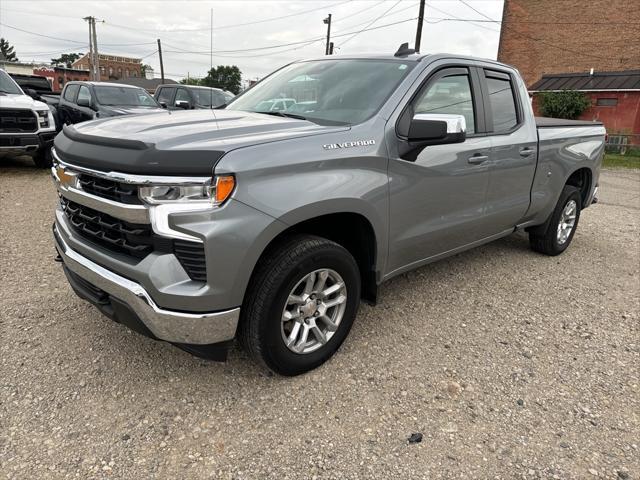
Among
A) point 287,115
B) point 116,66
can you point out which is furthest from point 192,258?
point 116,66

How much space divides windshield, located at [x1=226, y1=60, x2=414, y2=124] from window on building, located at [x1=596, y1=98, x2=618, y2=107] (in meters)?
25.9

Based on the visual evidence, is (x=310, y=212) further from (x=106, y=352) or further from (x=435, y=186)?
(x=106, y=352)

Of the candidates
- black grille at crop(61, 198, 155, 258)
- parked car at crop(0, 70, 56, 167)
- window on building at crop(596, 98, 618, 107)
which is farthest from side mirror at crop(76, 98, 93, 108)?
window on building at crop(596, 98, 618, 107)

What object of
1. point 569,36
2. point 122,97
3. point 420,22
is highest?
point 569,36

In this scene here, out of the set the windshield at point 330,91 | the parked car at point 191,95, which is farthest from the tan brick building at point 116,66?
the windshield at point 330,91

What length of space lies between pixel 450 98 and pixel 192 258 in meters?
2.32

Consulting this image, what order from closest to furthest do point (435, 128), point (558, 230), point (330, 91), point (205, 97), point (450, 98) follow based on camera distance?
point (435, 128) → point (330, 91) → point (450, 98) → point (558, 230) → point (205, 97)

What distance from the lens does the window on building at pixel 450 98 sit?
3280 millimetres

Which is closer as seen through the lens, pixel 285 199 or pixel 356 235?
pixel 285 199

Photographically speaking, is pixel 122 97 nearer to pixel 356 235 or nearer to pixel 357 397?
pixel 356 235

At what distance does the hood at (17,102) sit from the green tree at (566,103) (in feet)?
78.1

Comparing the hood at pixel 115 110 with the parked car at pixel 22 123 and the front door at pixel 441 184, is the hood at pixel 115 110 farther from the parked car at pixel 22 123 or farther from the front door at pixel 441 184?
the front door at pixel 441 184

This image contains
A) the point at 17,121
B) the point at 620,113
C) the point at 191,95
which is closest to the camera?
the point at 17,121

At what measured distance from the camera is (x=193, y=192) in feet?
7.12
